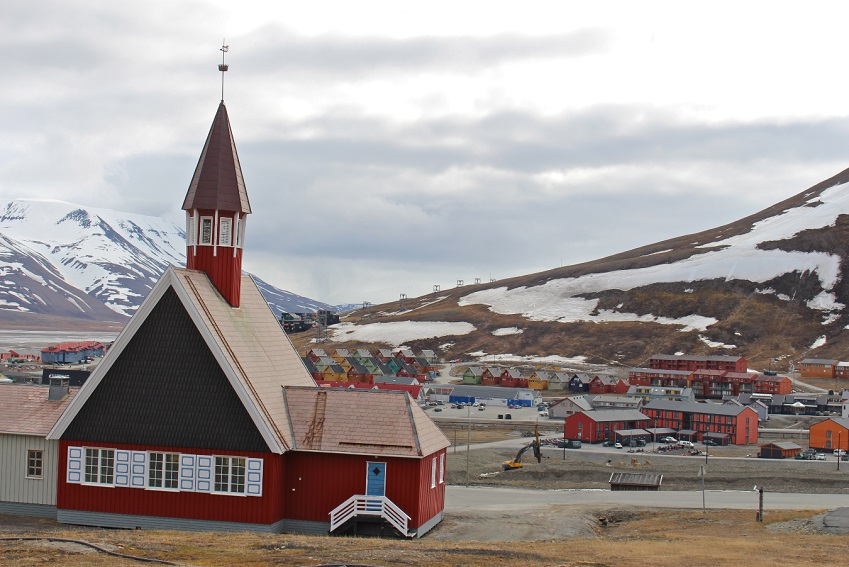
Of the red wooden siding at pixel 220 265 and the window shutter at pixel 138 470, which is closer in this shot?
the window shutter at pixel 138 470

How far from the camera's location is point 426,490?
36.7 m

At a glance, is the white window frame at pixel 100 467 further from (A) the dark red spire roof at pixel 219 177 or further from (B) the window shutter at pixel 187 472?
(A) the dark red spire roof at pixel 219 177

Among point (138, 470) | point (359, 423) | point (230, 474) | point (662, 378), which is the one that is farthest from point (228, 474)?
point (662, 378)

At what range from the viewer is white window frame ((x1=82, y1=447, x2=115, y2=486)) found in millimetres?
36844

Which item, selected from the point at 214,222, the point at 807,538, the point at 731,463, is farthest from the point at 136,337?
the point at 731,463

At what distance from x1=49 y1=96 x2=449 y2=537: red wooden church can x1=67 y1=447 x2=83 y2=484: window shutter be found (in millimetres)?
41

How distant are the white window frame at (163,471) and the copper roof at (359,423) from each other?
484 cm

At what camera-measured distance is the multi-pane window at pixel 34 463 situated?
126ft

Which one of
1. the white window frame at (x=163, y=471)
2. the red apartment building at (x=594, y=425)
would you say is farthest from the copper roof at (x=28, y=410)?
the red apartment building at (x=594, y=425)

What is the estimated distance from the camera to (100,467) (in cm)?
3694

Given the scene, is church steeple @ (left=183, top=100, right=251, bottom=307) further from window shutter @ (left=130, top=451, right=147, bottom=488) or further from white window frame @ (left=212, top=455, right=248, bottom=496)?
window shutter @ (left=130, top=451, right=147, bottom=488)

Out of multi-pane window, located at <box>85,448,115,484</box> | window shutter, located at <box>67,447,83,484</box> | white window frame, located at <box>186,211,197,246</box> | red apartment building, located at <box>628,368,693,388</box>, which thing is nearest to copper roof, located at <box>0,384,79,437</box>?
window shutter, located at <box>67,447,83,484</box>

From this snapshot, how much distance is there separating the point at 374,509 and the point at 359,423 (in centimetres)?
353

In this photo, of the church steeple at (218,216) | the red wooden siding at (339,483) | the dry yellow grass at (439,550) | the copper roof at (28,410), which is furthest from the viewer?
the church steeple at (218,216)
